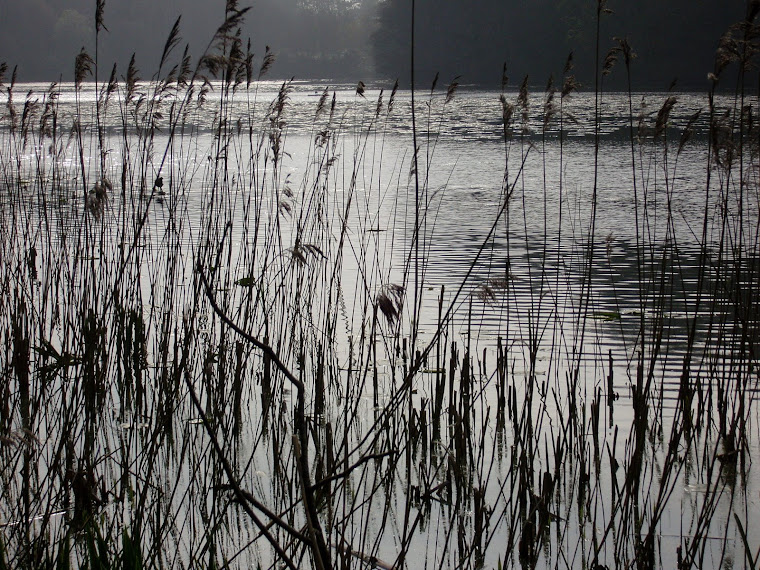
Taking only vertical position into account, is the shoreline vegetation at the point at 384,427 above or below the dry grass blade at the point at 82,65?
below

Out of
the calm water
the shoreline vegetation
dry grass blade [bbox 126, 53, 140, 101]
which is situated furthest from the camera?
dry grass blade [bbox 126, 53, 140, 101]

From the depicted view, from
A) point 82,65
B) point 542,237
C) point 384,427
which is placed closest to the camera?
point 384,427

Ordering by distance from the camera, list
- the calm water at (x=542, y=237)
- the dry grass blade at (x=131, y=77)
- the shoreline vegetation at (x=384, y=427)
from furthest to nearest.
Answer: the dry grass blade at (x=131, y=77) → the calm water at (x=542, y=237) → the shoreline vegetation at (x=384, y=427)

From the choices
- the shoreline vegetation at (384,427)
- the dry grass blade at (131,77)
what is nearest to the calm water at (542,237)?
the shoreline vegetation at (384,427)

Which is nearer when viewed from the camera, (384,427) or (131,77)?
(384,427)

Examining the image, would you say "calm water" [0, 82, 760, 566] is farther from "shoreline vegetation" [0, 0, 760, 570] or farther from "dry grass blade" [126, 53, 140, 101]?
"dry grass blade" [126, 53, 140, 101]

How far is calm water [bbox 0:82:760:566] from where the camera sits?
3148 millimetres

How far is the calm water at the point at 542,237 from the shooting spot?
10.3 ft

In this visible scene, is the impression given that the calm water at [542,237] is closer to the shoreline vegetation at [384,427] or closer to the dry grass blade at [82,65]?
the shoreline vegetation at [384,427]

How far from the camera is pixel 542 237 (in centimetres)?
663

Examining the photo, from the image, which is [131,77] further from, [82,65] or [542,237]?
[542,237]

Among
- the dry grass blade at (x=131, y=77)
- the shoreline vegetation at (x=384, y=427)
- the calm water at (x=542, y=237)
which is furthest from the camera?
the dry grass blade at (x=131, y=77)

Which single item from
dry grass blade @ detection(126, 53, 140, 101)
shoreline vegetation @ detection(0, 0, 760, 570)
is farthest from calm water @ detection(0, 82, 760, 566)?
dry grass blade @ detection(126, 53, 140, 101)

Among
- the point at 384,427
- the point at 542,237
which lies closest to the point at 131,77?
the point at 384,427
